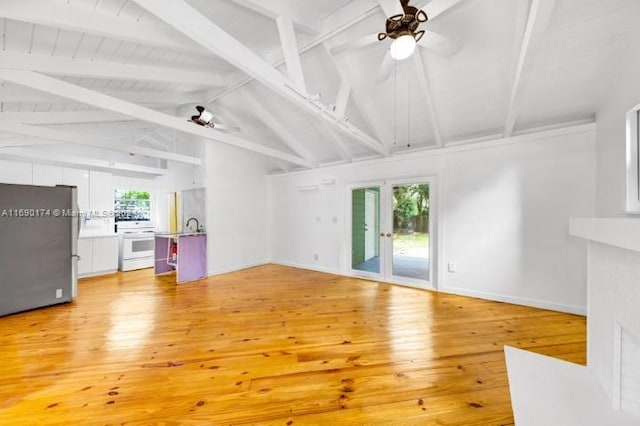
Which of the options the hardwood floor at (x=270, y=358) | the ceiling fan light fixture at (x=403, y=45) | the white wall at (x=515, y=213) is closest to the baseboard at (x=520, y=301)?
the white wall at (x=515, y=213)

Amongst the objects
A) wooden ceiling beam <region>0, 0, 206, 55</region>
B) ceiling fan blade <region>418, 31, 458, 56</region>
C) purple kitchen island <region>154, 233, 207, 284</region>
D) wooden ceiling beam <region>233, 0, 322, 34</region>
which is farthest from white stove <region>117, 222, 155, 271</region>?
ceiling fan blade <region>418, 31, 458, 56</region>

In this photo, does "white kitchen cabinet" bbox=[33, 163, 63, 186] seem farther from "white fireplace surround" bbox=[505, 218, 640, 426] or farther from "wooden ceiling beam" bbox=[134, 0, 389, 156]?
"white fireplace surround" bbox=[505, 218, 640, 426]

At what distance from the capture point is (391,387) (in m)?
1.85

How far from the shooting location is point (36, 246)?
11.0 feet

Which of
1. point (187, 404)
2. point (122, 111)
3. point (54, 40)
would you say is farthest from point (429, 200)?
point (54, 40)

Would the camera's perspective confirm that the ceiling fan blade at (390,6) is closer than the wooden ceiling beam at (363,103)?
Yes

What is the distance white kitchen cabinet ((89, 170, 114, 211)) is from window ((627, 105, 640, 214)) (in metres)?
8.66

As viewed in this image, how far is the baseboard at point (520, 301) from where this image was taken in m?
3.20

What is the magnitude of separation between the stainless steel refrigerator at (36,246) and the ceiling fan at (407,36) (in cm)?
440

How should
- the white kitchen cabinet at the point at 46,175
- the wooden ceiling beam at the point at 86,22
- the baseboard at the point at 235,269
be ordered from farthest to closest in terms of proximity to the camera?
the baseboard at the point at 235,269
the white kitchen cabinet at the point at 46,175
the wooden ceiling beam at the point at 86,22

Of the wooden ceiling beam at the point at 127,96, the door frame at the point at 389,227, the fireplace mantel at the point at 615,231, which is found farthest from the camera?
the door frame at the point at 389,227

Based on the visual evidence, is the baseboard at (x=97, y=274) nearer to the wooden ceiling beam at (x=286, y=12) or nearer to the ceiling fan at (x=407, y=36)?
the wooden ceiling beam at (x=286, y=12)

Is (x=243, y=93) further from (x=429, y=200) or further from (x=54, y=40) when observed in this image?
(x=429, y=200)

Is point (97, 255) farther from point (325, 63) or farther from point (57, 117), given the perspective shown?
point (325, 63)
